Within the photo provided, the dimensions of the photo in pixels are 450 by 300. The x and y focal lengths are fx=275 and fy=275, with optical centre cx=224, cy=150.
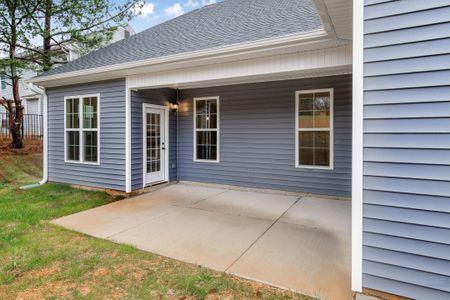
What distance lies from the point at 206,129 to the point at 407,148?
219 inches

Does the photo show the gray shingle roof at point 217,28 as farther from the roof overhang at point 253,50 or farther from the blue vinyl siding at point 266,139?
the blue vinyl siding at point 266,139

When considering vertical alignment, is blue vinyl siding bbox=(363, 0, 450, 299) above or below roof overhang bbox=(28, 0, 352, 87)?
below

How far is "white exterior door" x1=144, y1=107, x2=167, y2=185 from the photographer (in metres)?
6.91

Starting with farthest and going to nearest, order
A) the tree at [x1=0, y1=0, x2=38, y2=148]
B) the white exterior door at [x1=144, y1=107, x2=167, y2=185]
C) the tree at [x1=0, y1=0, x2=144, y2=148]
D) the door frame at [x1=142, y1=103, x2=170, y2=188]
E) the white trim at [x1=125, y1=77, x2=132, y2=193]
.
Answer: the tree at [x1=0, y1=0, x2=144, y2=148] → the tree at [x1=0, y1=0, x2=38, y2=148] → the white exterior door at [x1=144, y1=107, x2=167, y2=185] → the door frame at [x1=142, y1=103, x2=170, y2=188] → the white trim at [x1=125, y1=77, x2=132, y2=193]

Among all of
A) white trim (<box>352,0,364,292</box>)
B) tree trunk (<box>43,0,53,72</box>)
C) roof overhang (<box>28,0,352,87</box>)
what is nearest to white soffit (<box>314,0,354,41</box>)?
roof overhang (<box>28,0,352,87</box>)

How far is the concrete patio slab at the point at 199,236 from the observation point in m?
3.34

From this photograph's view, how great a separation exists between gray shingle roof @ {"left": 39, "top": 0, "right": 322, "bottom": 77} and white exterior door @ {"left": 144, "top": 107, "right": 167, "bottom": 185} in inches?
62.3

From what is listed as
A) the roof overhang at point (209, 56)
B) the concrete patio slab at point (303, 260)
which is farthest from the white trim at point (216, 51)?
the concrete patio slab at point (303, 260)

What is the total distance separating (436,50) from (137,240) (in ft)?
12.8

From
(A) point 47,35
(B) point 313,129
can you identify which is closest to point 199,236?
(B) point 313,129

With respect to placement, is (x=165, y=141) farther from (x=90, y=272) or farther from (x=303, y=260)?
(x=303, y=260)

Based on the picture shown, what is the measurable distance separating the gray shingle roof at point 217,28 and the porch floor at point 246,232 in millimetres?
2968

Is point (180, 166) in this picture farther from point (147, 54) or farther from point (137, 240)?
point (137, 240)

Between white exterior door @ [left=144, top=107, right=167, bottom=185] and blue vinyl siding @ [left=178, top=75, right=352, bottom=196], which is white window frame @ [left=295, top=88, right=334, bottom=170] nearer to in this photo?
blue vinyl siding @ [left=178, top=75, right=352, bottom=196]
